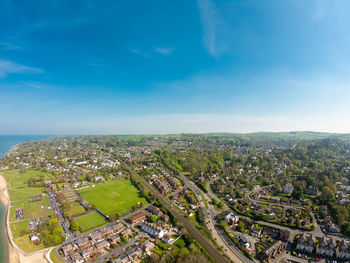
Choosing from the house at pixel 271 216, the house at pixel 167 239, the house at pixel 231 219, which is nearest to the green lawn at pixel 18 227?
the house at pixel 167 239

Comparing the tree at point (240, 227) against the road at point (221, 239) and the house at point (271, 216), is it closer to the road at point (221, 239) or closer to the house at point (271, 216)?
the road at point (221, 239)

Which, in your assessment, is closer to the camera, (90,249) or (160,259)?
(160,259)

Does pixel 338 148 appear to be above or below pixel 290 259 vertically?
above

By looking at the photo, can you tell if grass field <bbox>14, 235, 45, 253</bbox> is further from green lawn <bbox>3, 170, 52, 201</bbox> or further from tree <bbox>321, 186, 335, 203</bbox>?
tree <bbox>321, 186, 335, 203</bbox>

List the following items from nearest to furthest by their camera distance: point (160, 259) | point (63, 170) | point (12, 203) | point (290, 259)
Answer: point (160, 259) < point (290, 259) < point (12, 203) < point (63, 170)

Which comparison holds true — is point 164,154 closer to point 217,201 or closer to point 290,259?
point 217,201

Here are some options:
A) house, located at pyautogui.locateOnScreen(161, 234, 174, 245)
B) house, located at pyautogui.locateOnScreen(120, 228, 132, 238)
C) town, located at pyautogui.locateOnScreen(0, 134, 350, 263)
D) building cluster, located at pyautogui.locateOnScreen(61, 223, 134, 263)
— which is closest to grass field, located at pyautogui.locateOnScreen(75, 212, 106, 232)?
town, located at pyautogui.locateOnScreen(0, 134, 350, 263)

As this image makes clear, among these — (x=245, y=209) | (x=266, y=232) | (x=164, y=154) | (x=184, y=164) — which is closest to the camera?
(x=266, y=232)

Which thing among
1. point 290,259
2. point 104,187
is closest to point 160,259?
point 290,259
